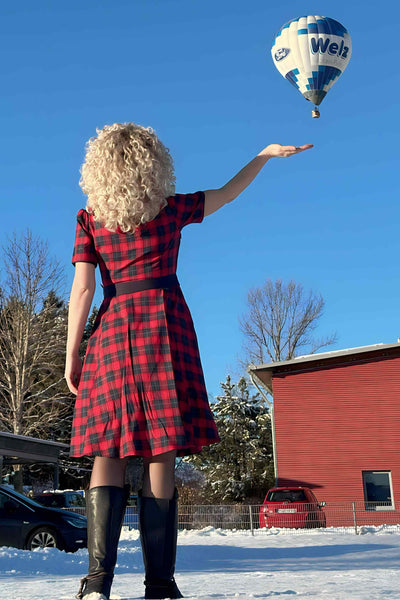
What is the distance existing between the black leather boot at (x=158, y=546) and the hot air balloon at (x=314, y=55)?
792 inches

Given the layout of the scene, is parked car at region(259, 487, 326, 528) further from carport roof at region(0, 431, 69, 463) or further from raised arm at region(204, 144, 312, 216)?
raised arm at region(204, 144, 312, 216)

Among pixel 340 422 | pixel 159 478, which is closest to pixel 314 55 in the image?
pixel 340 422

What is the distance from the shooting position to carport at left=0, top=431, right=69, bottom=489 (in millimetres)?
16906

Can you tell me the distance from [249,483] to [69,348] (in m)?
30.8

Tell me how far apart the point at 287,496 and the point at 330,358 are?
24.1ft

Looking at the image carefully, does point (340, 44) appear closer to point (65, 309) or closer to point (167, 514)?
point (65, 309)

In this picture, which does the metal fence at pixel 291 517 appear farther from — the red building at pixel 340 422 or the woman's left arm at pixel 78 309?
the woman's left arm at pixel 78 309

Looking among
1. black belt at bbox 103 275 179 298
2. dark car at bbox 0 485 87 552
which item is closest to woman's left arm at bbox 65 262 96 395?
black belt at bbox 103 275 179 298

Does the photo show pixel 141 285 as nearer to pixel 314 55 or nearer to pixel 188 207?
pixel 188 207

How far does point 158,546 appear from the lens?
10.2 feet

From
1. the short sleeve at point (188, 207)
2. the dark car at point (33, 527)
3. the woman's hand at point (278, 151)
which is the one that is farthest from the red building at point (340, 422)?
the short sleeve at point (188, 207)

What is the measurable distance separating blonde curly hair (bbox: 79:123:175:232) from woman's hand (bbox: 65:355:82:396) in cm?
64

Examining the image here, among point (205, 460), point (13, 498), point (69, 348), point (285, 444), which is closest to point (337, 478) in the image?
point (285, 444)

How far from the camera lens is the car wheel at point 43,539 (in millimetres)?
11906
